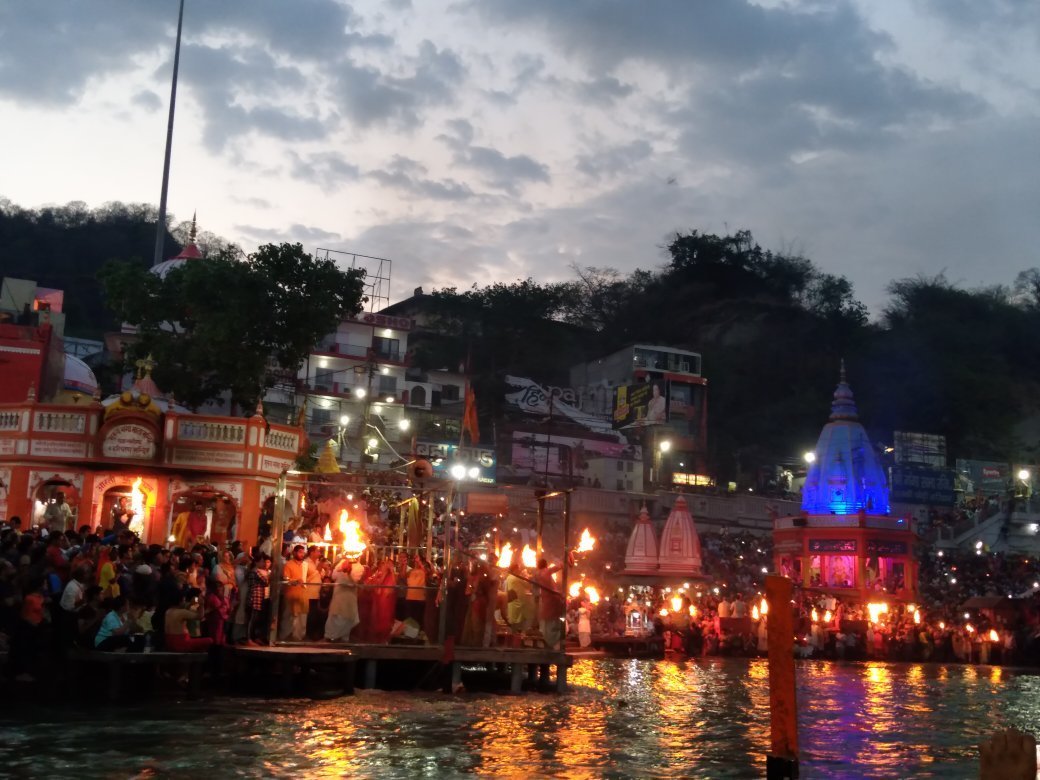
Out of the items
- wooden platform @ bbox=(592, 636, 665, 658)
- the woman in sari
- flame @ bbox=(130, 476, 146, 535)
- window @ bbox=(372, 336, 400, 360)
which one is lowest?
wooden platform @ bbox=(592, 636, 665, 658)

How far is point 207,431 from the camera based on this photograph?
27281 millimetres

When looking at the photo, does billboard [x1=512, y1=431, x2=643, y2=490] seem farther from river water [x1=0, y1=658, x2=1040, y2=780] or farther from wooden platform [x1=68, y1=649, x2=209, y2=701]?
wooden platform [x1=68, y1=649, x2=209, y2=701]

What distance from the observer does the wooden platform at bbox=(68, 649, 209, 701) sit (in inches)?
600

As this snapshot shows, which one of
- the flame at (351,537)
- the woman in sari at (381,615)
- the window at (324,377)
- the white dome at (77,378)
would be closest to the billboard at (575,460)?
the window at (324,377)

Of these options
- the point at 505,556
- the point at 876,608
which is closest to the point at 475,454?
the point at 876,608

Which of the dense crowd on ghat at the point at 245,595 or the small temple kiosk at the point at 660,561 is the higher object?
the small temple kiosk at the point at 660,561

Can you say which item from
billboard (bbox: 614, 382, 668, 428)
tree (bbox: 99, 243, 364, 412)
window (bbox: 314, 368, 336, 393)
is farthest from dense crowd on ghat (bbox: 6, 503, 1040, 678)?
billboard (bbox: 614, 382, 668, 428)

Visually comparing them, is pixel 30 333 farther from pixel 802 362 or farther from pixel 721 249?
pixel 721 249

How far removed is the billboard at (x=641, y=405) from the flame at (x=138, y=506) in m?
45.8

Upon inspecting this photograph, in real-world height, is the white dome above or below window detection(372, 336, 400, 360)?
below

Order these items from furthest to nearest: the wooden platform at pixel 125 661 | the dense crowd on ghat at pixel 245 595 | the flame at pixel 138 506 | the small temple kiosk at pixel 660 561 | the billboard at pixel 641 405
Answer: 1. the billboard at pixel 641 405
2. the small temple kiosk at pixel 660 561
3. the flame at pixel 138 506
4. the dense crowd on ghat at pixel 245 595
5. the wooden platform at pixel 125 661

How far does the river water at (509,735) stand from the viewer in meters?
11.5

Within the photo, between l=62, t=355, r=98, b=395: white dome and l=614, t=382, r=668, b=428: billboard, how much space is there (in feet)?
120

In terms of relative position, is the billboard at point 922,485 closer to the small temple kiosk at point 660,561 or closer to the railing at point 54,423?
the small temple kiosk at point 660,561
